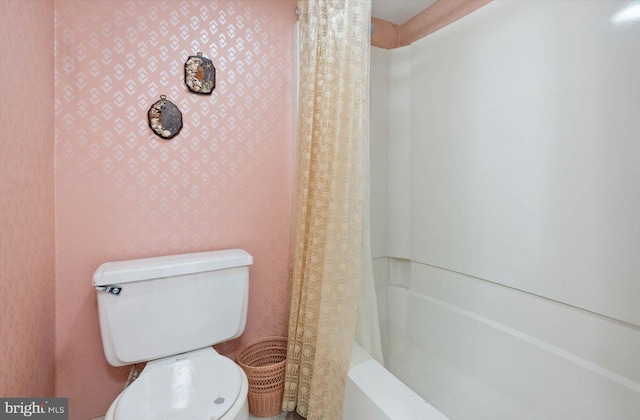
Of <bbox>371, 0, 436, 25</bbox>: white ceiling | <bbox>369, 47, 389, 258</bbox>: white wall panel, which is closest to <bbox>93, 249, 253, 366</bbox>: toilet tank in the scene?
<bbox>369, 47, 389, 258</bbox>: white wall panel

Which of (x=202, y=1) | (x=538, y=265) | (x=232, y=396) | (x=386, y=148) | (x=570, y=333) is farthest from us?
(x=386, y=148)

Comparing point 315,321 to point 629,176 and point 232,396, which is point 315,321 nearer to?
point 232,396

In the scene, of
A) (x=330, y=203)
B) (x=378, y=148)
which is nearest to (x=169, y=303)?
(x=330, y=203)

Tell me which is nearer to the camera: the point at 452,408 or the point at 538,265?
the point at 538,265

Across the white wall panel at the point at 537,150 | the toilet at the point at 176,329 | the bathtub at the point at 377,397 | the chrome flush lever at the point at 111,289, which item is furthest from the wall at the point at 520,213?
the chrome flush lever at the point at 111,289

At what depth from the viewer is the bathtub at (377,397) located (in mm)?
950

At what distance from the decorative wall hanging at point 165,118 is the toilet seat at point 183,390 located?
964mm

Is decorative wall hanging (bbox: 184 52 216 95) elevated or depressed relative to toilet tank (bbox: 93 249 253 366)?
elevated

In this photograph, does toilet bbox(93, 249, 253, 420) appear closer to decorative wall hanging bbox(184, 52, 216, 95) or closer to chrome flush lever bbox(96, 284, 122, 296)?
chrome flush lever bbox(96, 284, 122, 296)

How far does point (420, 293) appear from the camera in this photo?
72.4 inches

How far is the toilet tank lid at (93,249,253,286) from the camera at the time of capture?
112cm

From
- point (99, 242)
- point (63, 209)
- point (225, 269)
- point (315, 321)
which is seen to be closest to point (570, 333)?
point (315, 321)

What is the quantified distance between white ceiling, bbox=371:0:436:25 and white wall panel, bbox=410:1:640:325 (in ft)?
0.69

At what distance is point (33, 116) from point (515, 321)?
207 centimetres
